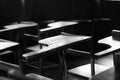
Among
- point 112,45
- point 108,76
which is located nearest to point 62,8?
point 112,45

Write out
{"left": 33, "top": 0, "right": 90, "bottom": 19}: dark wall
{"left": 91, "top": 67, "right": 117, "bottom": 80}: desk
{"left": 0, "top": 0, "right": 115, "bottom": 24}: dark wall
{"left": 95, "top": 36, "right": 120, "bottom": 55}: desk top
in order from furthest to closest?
{"left": 33, "top": 0, "right": 90, "bottom": 19}: dark wall, {"left": 0, "top": 0, "right": 115, "bottom": 24}: dark wall, {"left": 95, "top": 36, "right": 120, "bottom": 55}: desk top, {"left": 91, "top": 67, "right": 117, "bottom": 80}: desk

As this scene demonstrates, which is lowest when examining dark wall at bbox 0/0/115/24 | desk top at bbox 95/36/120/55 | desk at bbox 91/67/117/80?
desk at bbox 91/67/117/80

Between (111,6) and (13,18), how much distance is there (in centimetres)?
231

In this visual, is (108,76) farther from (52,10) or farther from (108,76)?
(52,10)

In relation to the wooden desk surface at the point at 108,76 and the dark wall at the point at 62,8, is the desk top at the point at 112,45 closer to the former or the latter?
the wooden desk surface at the point at 108,76

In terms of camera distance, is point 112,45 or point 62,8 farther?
point 62,8

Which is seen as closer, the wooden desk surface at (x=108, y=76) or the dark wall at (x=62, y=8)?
the wooden desk surface at (x=108, y=76)

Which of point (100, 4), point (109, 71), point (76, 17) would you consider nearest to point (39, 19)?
point (76, 17)

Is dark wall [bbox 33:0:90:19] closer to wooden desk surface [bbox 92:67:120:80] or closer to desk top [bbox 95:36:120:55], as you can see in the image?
desk top [bbox 95:36:120:55]

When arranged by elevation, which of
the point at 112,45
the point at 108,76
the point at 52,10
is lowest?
the point at 108,76

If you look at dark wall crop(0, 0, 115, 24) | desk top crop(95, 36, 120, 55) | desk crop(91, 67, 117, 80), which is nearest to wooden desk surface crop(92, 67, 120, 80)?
desk crop(91, 67, 117, 80)

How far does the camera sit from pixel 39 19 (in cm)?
390

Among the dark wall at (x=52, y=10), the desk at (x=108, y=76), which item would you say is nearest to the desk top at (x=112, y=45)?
the desk at (x=108, y=76)

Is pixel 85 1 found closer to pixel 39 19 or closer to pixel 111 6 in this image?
pixel 111 6
